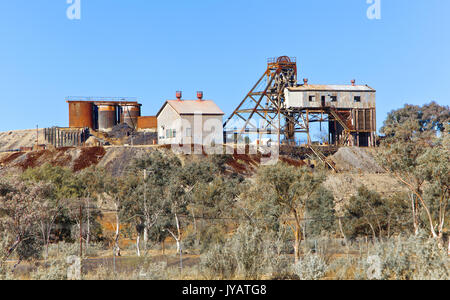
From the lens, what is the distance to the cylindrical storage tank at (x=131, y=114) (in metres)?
80.6

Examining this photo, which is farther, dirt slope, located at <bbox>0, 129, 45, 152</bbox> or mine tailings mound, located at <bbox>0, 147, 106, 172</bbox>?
dirt slope, located at <bbox>0, 129, 45, 152</bbox>

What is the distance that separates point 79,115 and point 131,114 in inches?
298

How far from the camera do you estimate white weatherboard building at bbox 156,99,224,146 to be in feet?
205

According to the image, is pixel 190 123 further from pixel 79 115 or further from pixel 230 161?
pixel 79 115

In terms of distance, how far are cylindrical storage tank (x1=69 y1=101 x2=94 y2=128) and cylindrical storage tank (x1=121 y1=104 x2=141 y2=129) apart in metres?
5.30

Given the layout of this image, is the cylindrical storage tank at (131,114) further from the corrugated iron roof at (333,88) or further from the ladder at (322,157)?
the ladder at (322,157)

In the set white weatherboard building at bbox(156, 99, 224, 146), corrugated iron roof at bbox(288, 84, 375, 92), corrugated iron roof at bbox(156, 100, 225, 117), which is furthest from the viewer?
corrugated iron roof at bbox(288, 84, 375, 92)

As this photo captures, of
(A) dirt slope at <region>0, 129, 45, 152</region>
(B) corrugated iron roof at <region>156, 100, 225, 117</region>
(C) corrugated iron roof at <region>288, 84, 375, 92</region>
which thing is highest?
(C) corrugated iron roof at <region>288, 84, 375, 92</region>

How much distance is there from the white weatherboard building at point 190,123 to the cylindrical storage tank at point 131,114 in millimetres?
15274

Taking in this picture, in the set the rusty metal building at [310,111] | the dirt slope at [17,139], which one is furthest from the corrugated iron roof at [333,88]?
the dirt slope at [17,139]

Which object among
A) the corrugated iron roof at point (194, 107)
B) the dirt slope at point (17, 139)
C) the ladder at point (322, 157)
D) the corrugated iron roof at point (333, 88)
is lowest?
the ladder at point (322, 157)

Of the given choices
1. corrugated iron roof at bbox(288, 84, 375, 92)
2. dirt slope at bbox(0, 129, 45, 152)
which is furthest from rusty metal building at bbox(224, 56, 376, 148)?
dirt slope at bbox(0, 129, 45, 152)

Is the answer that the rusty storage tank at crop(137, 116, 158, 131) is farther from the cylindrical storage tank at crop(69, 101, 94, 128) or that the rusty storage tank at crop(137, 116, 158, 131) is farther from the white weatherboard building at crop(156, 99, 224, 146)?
the white weatherboard building at crop(156, 99, 224, 146)
